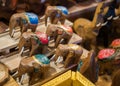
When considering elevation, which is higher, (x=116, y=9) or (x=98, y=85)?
(x=116, y=9)

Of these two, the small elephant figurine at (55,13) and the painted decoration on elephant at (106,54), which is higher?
the small elephant figurine at (55,13)

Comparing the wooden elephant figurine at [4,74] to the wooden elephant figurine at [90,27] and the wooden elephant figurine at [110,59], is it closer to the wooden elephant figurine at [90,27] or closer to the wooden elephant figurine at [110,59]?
the wooden elephant figurine at [110,59]

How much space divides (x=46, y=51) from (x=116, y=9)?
0.67 meters

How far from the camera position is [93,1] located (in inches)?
66.1

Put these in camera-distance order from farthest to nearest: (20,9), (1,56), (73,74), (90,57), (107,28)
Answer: (107,28)
(20,9)
(1,56)
(90,57)
(73,74)

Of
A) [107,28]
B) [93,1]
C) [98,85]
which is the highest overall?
[93,1]

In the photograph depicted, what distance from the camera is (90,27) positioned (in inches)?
54.3

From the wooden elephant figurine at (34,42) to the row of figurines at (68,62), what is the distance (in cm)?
7

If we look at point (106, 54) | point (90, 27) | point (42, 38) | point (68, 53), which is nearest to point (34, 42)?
point (42, 38)

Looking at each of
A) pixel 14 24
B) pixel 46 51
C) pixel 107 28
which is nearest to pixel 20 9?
pixel 14 24

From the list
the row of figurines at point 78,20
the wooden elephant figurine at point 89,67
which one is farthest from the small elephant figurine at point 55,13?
the wooden elephant figurine at point 89,67

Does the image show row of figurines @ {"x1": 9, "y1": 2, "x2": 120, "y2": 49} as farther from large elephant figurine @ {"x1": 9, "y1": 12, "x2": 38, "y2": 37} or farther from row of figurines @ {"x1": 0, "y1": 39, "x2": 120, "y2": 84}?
row of figurines @ {"x1": 0, "y1": 39, "x2": 120, "y2": 84}

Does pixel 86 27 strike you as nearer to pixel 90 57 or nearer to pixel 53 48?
pixel 53 48

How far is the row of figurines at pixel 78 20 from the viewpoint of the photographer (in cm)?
111
